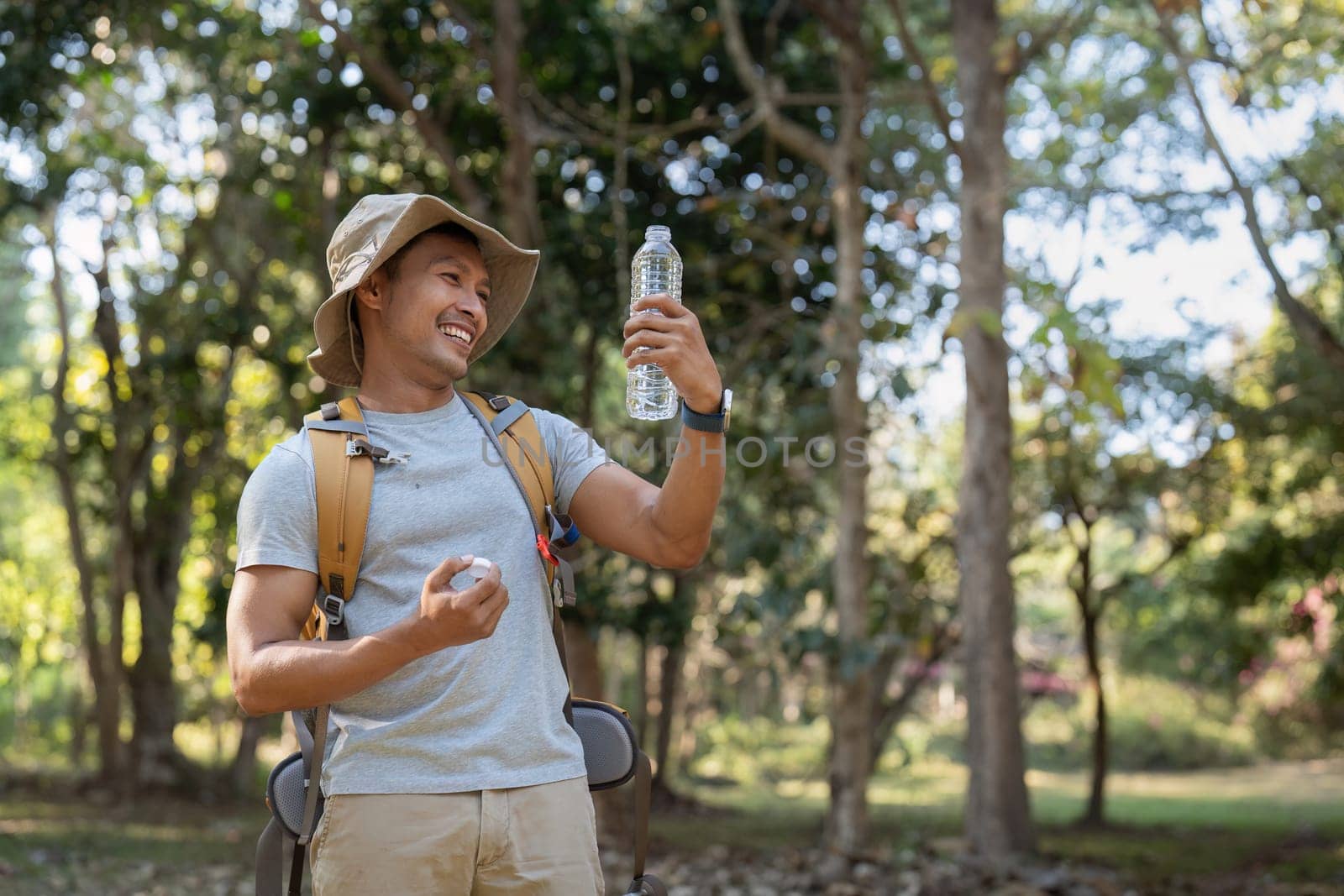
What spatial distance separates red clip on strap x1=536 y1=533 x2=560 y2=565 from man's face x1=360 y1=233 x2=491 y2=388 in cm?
32

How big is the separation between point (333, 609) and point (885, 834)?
→ 31.0ft

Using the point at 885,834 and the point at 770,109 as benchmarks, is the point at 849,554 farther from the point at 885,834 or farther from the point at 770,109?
the point at 885,834

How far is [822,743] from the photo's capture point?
68.4 ft

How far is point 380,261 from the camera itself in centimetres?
231

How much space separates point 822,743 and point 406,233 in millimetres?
19329

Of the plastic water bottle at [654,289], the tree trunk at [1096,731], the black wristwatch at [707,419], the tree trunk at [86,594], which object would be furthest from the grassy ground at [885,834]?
the black wristwatch at [707,419]

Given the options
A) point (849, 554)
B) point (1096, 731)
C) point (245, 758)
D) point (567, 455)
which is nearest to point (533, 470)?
point (567, 455)

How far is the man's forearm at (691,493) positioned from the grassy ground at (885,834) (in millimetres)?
5365

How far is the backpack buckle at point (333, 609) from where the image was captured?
215 cm

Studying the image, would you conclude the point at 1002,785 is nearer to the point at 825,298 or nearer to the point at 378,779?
the point at 825,298

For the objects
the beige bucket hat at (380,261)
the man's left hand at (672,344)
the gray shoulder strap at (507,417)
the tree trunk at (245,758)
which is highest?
the beige bucket hat at (380,261)

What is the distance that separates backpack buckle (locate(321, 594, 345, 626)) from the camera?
2146 millimetres

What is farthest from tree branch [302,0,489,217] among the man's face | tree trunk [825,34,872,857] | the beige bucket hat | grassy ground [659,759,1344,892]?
the man's face

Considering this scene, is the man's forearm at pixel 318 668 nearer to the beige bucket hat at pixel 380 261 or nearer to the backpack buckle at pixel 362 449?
the backpack buckle at pixel 362 449
